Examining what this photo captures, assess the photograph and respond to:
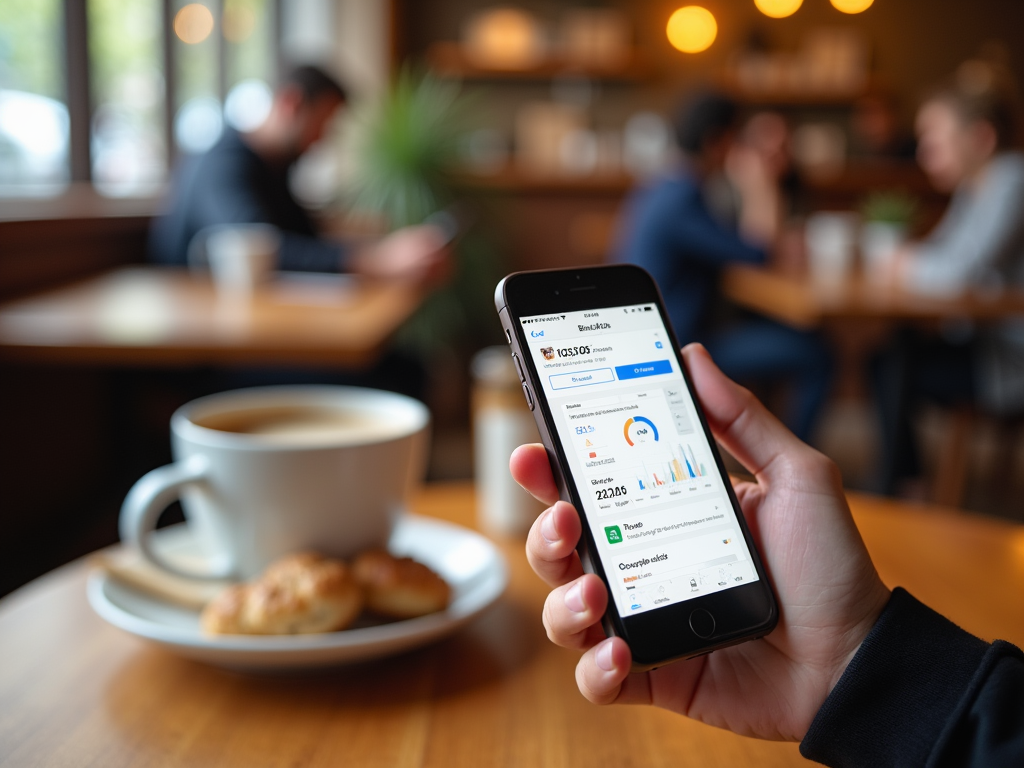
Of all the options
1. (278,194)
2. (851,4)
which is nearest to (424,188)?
(278,194)

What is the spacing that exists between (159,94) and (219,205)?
1432mm

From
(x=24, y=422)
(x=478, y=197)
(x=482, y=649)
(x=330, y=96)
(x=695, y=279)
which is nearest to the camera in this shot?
(x=482, y=649)

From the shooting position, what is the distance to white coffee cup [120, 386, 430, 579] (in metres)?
0.63

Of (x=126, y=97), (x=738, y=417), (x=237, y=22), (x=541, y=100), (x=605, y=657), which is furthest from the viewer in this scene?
(x=541, y=100)

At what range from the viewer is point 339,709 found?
0.56 metres

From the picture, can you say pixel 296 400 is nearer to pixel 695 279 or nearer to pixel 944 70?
pixel 695 279

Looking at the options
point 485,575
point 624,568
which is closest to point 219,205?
point 485,575

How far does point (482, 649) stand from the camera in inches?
25.2

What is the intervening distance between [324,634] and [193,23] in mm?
3799

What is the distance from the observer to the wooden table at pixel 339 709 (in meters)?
0.51

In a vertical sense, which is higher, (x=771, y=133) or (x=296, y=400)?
(x=771, y=133)

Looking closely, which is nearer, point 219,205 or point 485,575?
point 485,575

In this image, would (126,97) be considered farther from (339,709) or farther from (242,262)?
(339,709)

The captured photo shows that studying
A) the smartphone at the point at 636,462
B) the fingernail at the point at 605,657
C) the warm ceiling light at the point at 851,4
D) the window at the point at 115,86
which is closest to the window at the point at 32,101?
the window at the point at 115,86
